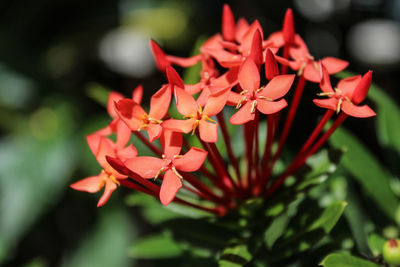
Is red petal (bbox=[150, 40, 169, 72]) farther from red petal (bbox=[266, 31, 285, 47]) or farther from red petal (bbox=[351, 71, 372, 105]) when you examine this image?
red petal (bbox=[351, 71, 372, 105])

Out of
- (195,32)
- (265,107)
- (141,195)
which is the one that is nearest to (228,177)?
(265,107)

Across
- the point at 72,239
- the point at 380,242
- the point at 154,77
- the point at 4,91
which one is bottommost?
the point at 72,239

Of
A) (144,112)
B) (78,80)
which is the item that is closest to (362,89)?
(144,112)

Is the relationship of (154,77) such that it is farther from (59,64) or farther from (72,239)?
(72,239)

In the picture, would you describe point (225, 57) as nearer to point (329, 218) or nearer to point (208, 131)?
point (208, 131)

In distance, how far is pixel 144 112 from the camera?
676 millimetres

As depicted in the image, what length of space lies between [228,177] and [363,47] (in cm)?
161

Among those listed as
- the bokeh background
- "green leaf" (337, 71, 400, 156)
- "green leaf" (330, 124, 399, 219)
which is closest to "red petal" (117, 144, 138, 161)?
"green leaf" (330, 124, 399, 219)

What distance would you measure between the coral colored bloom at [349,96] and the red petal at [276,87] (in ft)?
0.17

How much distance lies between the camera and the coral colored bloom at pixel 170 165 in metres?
0.61

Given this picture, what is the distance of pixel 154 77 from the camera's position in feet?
7.01

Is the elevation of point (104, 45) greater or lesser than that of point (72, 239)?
greater

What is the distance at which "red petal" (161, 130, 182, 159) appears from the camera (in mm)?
638

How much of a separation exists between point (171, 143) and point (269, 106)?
0.16 m
